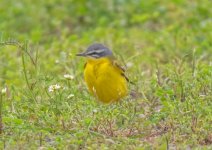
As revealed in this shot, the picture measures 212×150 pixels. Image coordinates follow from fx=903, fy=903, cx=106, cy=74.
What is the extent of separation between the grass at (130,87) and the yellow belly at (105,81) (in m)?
0.20

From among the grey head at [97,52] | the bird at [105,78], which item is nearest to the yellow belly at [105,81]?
the bird at [105,78]

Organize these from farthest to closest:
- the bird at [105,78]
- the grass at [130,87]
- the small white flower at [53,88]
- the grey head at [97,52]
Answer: the grey head at [97,52] → the bird at [105,78] → the small white flower at [53,88] → the grass at [130,87]

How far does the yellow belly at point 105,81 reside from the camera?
10.1 metres

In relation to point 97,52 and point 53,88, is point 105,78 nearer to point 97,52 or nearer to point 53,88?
point 97,52

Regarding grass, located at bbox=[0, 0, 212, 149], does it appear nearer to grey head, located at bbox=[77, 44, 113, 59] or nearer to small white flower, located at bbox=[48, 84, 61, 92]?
small white flower, located at bbox=[48, 84, 61, 92]

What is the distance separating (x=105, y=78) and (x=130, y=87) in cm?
54

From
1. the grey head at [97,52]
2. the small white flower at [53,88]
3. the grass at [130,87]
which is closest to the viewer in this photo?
the grass at [130,87]

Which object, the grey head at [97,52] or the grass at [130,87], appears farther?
the grey head at [97,52]

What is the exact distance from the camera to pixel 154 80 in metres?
10.5

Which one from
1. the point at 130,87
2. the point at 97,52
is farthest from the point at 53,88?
the point at 130,87

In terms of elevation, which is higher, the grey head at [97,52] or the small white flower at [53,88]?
the grey head at [97,52]

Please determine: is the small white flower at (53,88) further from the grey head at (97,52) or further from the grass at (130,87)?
the grey head at (97,52)

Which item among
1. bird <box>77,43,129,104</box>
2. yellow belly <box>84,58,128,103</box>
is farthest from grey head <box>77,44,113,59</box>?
yellow belly <box>84,58,128,103</box>

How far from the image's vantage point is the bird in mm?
10078
